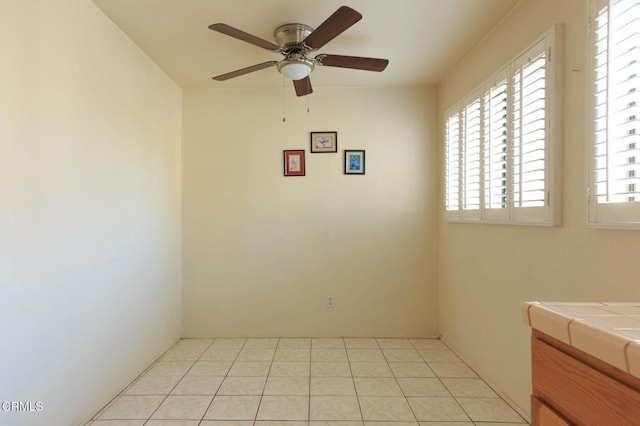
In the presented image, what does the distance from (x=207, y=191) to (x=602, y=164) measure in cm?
303

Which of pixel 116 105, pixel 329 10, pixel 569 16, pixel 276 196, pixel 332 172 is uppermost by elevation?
pixel 329 10

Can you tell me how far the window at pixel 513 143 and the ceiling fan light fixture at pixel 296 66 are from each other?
1.25 metres

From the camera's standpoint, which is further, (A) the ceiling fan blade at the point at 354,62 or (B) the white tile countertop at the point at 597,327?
(A) the ceiling fan blade at the point at 354,62

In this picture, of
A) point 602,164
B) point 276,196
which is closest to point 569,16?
point 602,164

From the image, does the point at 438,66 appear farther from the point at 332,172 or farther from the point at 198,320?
the point at 198,320

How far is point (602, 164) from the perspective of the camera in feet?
4.58

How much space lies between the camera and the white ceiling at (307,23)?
2051mm

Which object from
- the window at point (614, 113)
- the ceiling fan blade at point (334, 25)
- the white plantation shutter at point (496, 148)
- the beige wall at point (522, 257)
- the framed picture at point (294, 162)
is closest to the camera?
the window at point (614, 113)

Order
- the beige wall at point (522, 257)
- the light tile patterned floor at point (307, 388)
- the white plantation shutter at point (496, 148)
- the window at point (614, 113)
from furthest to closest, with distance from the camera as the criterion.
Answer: the white plantation shutter at point (496, 148), the light tile patterned floor at point (307, 388), the beige wall at point (522, 257), the window at point (614, 113)

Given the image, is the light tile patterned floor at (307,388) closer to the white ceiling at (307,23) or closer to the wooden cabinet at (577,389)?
the wooden cabinet at (577,389)

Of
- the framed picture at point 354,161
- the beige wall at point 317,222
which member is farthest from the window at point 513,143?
the framed picture at point 354,161

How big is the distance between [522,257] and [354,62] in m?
1.59

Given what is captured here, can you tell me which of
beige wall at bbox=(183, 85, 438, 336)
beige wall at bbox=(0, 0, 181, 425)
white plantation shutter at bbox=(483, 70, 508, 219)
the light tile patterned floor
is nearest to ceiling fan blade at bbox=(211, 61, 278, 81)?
beige wall at bbox=(0, 0, 181, 425)

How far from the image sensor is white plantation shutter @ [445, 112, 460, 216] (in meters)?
2.91
